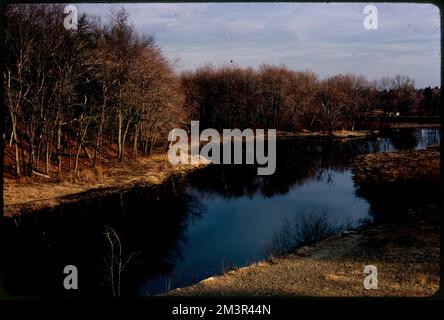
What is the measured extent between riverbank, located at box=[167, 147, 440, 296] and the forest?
4.73m

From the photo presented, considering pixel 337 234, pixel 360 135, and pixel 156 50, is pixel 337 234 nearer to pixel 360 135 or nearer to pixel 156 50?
pixel 156 50

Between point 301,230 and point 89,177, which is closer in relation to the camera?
point 301,230

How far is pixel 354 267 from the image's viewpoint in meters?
10.5

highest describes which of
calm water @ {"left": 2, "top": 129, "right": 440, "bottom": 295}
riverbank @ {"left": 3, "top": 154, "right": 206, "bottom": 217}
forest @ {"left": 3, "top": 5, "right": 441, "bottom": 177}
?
forest @ {"left": 3, "top": 5, "right": 441, "bottom": 177}

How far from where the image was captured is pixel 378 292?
8.64 meters

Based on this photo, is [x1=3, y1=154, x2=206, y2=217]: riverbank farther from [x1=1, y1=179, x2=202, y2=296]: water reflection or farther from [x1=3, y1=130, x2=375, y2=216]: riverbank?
[x1=1, y1=179, x2=202, y2=296]: water reflection

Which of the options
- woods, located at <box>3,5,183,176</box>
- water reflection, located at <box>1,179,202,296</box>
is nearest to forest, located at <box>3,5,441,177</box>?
woods, located at <box>3,5,183,176</box>

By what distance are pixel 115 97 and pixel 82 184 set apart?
681 centimetres

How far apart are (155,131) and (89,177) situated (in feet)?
→ 31.6

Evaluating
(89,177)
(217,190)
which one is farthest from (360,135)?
(89,177)

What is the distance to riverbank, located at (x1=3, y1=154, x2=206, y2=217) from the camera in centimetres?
1725

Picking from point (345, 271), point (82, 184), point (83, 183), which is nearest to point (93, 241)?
point (345, 271)

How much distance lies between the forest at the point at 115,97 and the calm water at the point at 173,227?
16.3 feet

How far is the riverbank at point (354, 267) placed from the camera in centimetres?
896
